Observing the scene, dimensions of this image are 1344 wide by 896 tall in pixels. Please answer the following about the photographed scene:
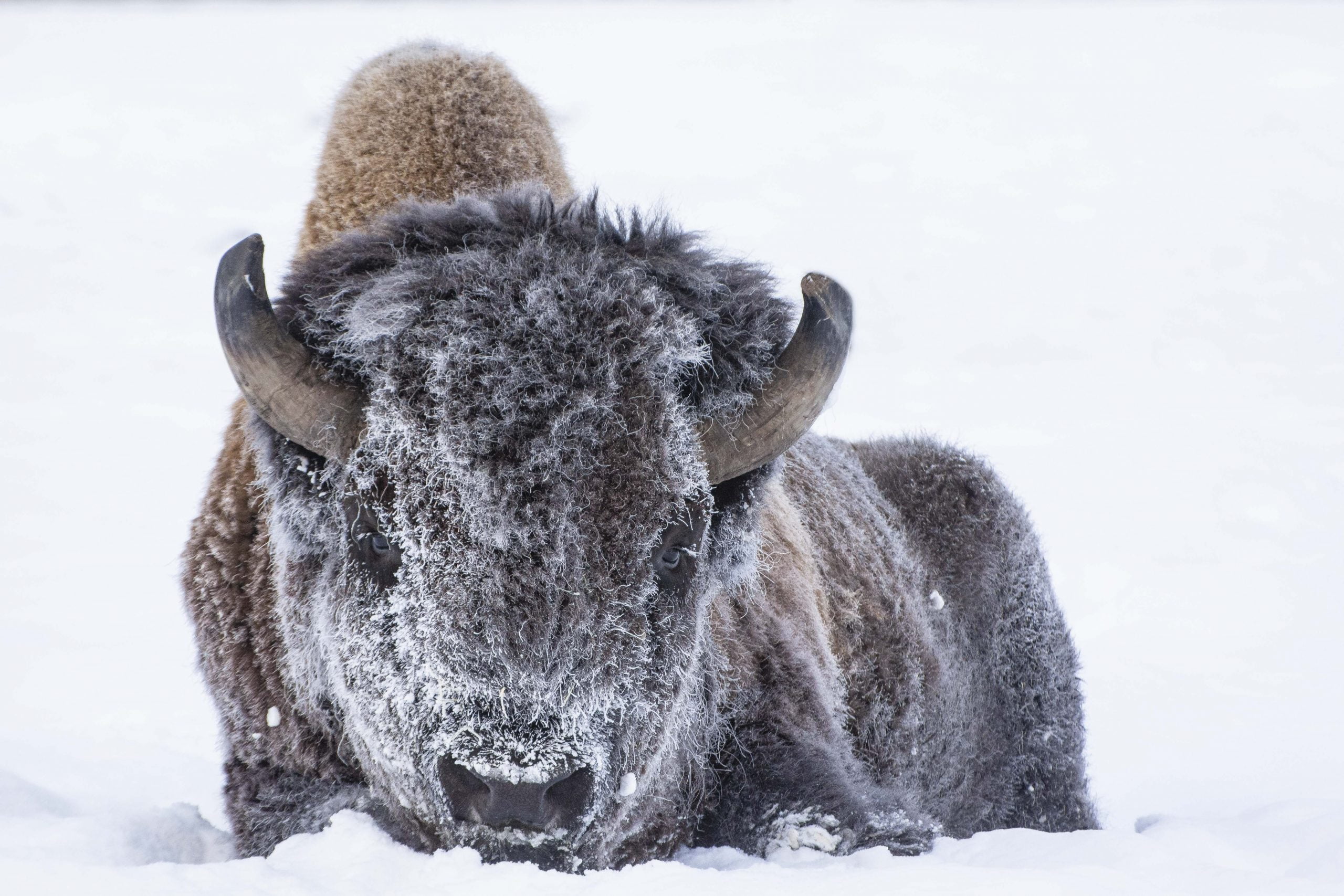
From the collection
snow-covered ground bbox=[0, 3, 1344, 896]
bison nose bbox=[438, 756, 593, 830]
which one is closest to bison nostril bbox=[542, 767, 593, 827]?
bison nose bbox=[438, 756, 593, 830]

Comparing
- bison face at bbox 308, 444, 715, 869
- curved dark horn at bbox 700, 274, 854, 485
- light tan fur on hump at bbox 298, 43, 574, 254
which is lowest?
bison face at bbox 308, 444, 715, 869

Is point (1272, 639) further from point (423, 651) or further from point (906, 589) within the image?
point (423, 651)

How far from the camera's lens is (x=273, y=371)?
2922mm

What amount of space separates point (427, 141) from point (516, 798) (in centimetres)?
262

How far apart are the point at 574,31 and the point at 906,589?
93.3 ft

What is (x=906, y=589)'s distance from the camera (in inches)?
201

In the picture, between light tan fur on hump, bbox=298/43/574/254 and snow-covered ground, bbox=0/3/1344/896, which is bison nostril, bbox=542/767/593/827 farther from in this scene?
light tan fur on hump, bbox=298/43/574/254

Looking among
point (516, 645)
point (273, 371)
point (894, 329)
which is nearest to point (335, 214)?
point (273, 371)

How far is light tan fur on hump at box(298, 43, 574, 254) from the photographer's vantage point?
438 centimetres

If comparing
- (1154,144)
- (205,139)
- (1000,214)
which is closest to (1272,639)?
(1000,214)

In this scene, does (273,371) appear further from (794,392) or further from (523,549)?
(794,392)

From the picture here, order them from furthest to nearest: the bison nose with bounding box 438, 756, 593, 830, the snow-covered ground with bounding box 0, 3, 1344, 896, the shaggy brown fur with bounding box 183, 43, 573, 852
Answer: the shaggy brown fur with bounding box 183, 43, 573, 852, the snow-covered ground with bounding box 0, 3, 1344, 896, the bison nose with bounding box 438, 756, 593, 830

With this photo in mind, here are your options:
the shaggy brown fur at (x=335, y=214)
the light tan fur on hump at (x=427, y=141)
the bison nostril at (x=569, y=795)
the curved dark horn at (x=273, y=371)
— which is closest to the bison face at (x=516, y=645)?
the bison nostril at (x=569, y=795)

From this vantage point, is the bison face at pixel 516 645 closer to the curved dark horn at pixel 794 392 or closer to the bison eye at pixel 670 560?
the bison eye at pixel 670 560
